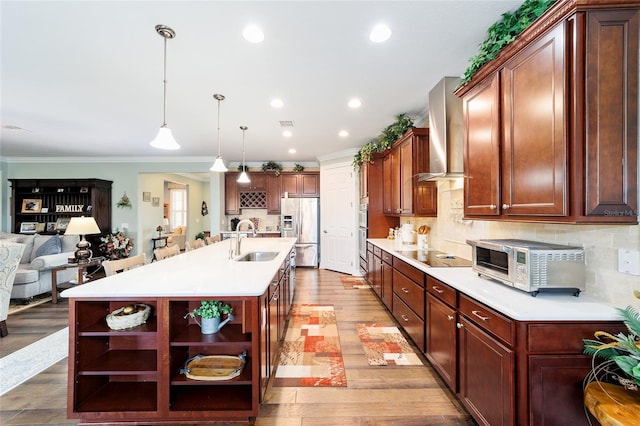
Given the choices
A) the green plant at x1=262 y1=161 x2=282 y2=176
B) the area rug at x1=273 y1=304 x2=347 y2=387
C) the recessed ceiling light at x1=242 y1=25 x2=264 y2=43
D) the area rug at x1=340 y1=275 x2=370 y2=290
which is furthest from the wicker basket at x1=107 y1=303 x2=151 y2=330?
the green plant at x1=262 y1=161 x2=282 y2=176

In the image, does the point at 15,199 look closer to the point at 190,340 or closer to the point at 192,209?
the point at 192,209

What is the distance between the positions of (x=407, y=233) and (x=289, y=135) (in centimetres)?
252

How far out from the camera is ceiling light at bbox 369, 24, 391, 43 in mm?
2016

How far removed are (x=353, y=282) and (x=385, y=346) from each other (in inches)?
97.4

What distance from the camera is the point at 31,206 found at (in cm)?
620

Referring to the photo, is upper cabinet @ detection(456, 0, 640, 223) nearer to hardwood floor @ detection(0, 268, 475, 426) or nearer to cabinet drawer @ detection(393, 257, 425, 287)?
cabinet drawer @ detection(393, 257, 425, 287)

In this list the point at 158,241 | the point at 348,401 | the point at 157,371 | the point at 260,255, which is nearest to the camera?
the point at 157,371

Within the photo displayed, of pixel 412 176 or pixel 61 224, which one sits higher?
pixel 412 176

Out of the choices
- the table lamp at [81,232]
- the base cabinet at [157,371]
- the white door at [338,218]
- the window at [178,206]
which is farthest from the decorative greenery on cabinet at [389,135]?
the window at [178,206]

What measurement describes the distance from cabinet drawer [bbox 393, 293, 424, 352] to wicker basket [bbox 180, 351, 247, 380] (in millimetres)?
1550

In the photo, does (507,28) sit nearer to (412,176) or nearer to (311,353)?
(412,176)

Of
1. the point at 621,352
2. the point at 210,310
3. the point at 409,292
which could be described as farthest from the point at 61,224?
the point at 621,352

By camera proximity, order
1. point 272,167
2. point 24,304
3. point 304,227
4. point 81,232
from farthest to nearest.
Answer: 1. point 272,167
2. point 304,227
3. point 81,232
4. point 24,304

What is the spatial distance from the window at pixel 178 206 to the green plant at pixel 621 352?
10.1m
